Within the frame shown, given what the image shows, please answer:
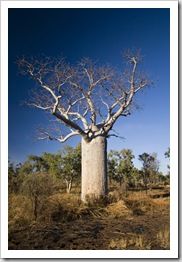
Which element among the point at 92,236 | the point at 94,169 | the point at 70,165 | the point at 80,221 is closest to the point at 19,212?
the point at 80,221

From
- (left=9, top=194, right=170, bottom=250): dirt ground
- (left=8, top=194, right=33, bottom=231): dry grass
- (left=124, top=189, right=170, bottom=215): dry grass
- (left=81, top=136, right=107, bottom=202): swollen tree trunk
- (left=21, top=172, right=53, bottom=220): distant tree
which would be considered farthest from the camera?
(left=81, top=136, right=107, bottom=202): swollen tree trunk

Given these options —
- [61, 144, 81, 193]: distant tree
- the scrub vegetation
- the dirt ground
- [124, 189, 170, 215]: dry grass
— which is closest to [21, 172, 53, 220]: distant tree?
the scrub vegetation

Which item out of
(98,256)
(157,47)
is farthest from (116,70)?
(98,256)

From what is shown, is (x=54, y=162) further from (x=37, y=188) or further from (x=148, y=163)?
(x=37, y=188)

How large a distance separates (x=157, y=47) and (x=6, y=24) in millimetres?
2375

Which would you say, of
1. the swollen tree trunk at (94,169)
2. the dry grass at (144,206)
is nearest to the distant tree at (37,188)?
the swollen tree trunk at (94,169)

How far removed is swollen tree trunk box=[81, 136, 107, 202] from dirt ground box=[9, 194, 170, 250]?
4.40 ft

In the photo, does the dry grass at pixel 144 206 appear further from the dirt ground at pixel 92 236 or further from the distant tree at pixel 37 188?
the distant tree at pixel 37 188

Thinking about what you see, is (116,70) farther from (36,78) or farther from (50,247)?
(50,247)

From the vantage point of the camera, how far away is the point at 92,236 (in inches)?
137

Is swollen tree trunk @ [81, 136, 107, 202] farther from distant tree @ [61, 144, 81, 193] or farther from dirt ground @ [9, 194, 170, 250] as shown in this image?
distant tree @ [61, 144, 81, 193]

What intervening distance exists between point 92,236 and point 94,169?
2.42 metres

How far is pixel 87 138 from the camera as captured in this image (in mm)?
6035

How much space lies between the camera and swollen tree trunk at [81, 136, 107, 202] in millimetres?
5750
